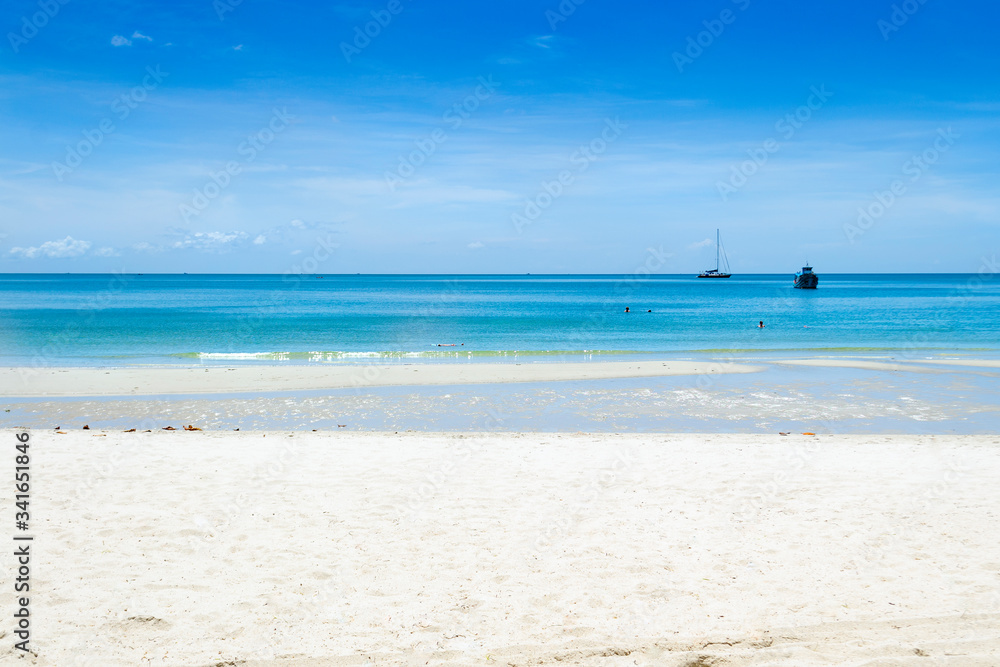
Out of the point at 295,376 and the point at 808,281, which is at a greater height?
the point at 808,281

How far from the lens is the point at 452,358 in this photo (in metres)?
31.5

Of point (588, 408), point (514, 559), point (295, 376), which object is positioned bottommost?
point (588, 408)

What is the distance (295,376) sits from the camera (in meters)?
24.2

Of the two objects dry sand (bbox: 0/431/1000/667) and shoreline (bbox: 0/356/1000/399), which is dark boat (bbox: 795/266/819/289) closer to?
shoreline (bbox: 0/356/1000/399)

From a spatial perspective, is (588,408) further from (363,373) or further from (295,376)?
(295,376)

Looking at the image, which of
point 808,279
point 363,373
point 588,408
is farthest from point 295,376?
point 808,279

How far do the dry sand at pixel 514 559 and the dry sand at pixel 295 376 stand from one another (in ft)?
34.8

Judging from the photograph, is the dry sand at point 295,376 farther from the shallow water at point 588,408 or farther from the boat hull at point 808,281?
the boat hull at point 808,281

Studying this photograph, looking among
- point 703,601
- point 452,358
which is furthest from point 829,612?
point 452,358

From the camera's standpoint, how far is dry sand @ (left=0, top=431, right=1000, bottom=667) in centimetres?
545

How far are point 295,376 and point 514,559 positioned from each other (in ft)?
61.6

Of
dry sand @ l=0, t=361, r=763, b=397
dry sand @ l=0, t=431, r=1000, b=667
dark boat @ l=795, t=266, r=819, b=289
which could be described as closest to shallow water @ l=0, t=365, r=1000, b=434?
dry sand @ l=0, t=361, r=763, b=397

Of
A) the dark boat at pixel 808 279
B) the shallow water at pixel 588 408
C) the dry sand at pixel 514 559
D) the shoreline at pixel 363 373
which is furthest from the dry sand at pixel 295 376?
the dark boat at pixel 808 279

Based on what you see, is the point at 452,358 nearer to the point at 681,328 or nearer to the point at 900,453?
the point at 900,453
